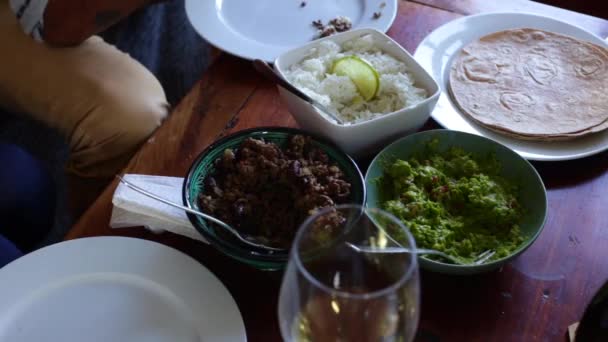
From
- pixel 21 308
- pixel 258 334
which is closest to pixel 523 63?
pixel 258 334

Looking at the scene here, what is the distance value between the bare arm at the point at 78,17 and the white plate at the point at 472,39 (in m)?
0.74

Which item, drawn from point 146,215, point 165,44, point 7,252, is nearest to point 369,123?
point 146,215

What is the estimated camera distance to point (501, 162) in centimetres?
98

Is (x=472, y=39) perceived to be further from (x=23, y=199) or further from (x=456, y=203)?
(x=23, y=199)

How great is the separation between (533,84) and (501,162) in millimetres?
308

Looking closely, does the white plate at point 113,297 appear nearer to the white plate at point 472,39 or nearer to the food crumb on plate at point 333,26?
the white plate at point 472,39

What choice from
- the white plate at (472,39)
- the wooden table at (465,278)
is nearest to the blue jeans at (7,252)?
the wooden table at (465,278)

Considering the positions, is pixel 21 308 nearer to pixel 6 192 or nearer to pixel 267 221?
pixel 267 221

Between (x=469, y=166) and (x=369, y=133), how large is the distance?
6.6 inches

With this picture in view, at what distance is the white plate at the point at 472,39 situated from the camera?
1070mm

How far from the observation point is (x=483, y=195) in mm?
909

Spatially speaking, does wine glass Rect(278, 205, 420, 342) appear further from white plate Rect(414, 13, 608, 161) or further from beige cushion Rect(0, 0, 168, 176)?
beige cushion Rect(0, 0, 168, 176)

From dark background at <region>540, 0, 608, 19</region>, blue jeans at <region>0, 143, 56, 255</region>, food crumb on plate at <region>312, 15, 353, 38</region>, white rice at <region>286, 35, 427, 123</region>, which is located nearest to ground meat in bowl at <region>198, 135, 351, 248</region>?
white rice at <region>286, 35, 427, 123</region>

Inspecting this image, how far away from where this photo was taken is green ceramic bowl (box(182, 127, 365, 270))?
31.8 inches
